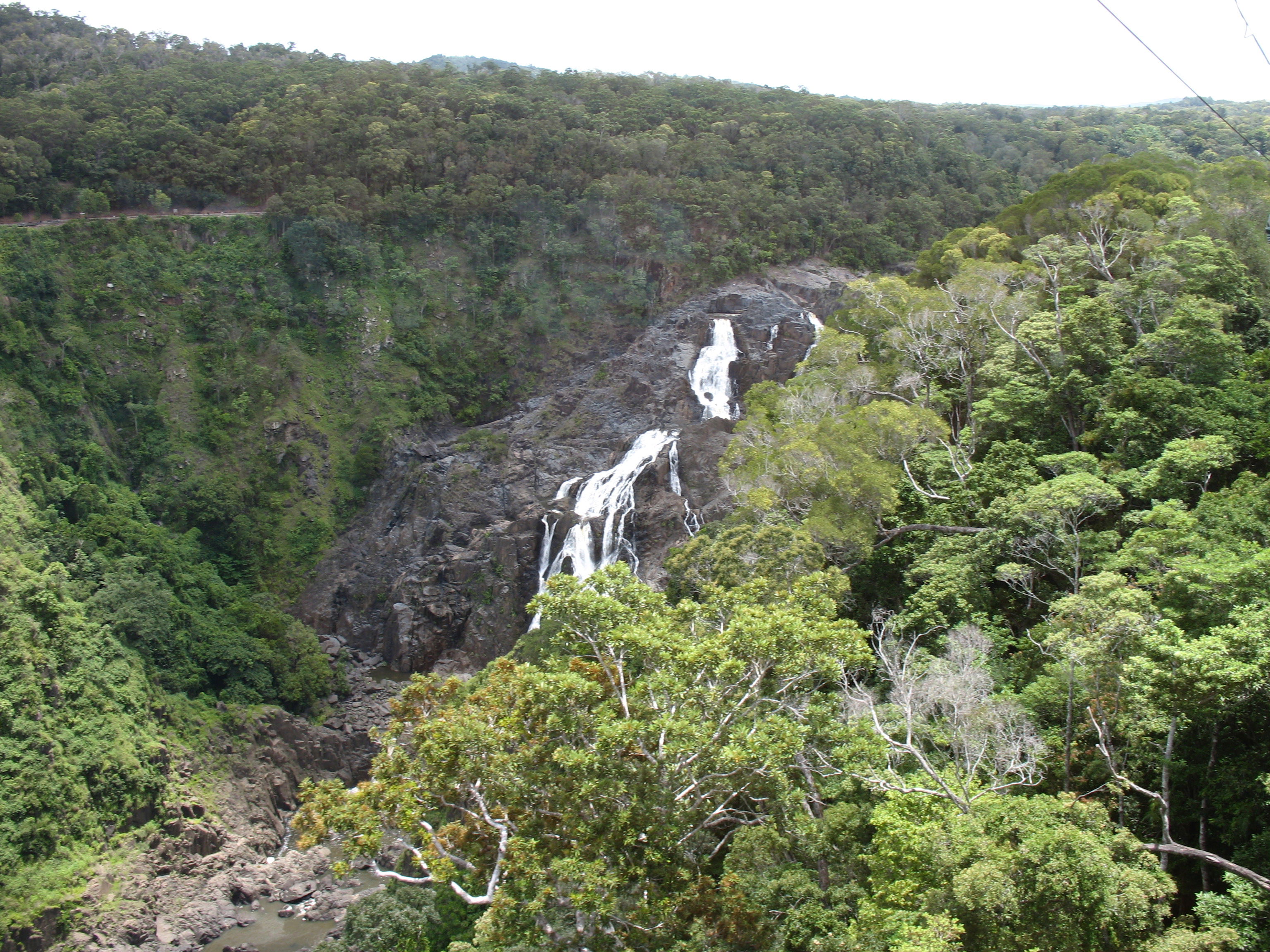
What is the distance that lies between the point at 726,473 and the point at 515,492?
17.1 metres

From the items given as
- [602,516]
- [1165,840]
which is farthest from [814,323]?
[1165,840]

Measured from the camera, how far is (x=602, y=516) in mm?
33750

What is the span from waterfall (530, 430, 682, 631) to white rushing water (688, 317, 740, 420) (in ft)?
13.1

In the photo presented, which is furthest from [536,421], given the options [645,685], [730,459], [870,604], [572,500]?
[645,685]

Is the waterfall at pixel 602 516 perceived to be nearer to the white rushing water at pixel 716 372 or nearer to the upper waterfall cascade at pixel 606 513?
the upper waterfall cascade at pixel 606 513

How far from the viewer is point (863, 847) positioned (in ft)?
40.2

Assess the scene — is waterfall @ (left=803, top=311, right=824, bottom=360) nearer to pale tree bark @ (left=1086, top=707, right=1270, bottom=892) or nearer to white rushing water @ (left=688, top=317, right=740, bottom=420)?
white rushing water @ (left=688, top=317, right=740, bottom=420)

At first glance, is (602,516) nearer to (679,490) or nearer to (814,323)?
(679,490)

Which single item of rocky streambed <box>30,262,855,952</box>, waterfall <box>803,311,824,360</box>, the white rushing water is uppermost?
waterfall <box>803,311,824,360</box>

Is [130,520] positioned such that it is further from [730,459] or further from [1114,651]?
[1114,651]

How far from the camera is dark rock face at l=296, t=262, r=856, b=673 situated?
114ft

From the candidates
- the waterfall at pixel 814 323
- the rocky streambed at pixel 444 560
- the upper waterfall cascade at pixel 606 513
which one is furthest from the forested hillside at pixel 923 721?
the waterfall at pixel 814 323

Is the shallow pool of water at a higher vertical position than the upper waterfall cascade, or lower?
lower

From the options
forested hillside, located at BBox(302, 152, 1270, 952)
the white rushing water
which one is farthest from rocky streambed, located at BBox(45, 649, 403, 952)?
the white rushing water
